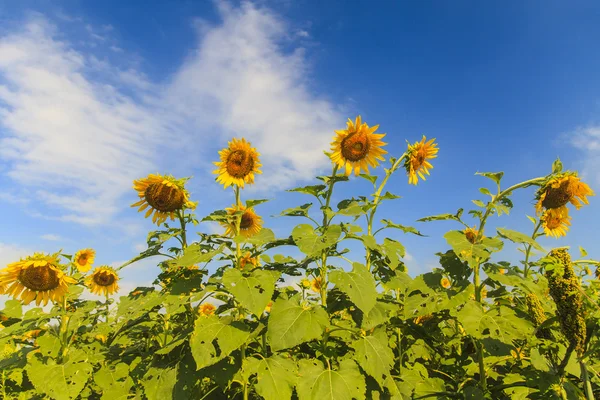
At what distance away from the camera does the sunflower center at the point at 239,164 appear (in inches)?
174

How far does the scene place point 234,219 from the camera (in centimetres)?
398

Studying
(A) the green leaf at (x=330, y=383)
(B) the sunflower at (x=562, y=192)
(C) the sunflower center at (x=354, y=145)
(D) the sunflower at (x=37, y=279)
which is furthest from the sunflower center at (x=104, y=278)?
(B) the sunflower at (x=562, y=192)

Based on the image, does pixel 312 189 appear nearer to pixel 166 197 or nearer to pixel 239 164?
pixel 239 164

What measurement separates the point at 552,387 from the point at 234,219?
9.50ft

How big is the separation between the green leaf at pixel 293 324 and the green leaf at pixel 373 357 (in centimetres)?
35

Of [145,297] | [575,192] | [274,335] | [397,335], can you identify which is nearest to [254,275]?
[274,335]

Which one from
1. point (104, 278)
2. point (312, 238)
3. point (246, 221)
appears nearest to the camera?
point (312, 238)

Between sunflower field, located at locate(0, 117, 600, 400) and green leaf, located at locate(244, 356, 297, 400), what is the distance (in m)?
0.01

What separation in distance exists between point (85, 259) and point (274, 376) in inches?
242

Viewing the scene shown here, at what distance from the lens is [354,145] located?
4.58 m

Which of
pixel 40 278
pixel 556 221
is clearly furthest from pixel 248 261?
pixel 556 221

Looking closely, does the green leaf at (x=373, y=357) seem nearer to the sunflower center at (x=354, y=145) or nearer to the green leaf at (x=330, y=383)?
the green leaf at (x=330, y=383)

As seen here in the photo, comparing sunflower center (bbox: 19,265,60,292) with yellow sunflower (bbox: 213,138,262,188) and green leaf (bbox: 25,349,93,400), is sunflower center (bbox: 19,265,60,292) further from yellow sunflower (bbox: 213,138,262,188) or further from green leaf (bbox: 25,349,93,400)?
yellow sunflower (bbox: 213,138,262,188)

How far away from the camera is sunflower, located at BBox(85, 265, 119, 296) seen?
6.98 metres
